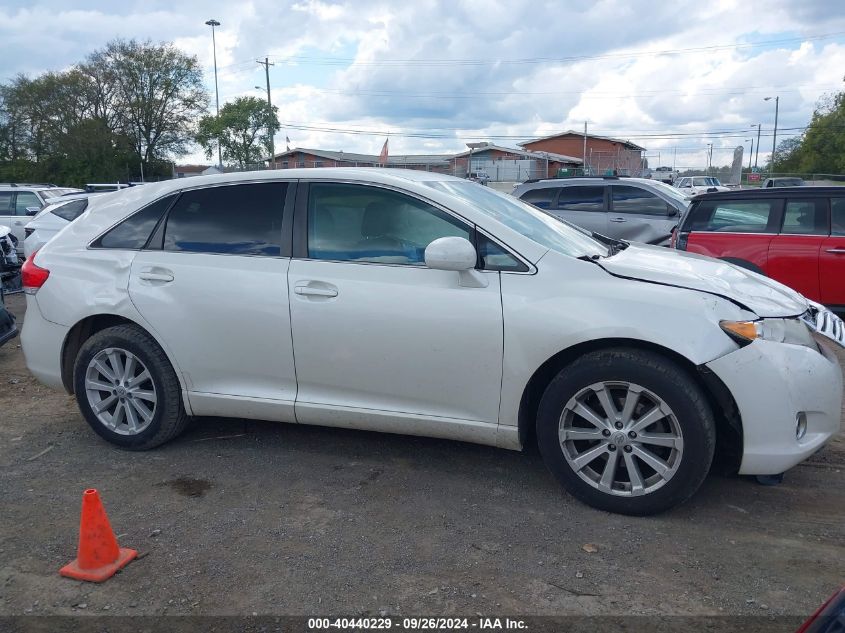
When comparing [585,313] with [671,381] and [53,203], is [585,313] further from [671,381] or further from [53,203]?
[53,203]

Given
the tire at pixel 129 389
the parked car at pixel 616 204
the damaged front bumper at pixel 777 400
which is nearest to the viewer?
the damaged front bumper at pixel 777 400

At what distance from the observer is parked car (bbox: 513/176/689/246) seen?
491 inches

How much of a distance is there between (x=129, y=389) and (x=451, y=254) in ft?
7.60

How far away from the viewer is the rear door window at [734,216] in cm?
778

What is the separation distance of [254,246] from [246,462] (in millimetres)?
1337

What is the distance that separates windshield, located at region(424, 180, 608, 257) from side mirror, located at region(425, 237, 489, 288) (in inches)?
15.7

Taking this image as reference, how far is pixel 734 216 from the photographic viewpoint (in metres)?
8.03

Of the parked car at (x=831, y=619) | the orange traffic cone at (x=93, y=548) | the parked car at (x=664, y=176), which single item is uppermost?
the parked car at (x=664, y=176)

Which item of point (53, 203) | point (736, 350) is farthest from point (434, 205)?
point (53, 203)

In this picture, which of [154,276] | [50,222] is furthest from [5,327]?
[50,222]

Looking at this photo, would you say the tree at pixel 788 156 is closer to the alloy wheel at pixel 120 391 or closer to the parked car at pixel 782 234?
the parked car at pixel 782 234

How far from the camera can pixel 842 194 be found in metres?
7.43

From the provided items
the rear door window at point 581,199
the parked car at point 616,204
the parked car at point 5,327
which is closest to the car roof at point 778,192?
the parked car at point 616,204

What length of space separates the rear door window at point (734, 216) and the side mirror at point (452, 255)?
206 inches
